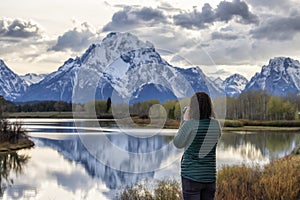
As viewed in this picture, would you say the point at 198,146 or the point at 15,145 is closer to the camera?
the point at 198,146

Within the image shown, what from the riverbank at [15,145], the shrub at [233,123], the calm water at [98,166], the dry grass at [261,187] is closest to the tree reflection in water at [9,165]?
the calm water at [98,166]

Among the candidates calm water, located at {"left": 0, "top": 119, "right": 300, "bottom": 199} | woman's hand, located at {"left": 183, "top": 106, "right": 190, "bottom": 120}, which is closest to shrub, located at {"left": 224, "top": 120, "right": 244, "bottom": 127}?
calm water, located at {"left": 0, "top": 119, "right": 300, "bottom": 199}

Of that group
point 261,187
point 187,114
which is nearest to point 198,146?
point 187,114

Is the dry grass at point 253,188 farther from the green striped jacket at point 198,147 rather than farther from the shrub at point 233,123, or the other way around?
the shrub at point 233,123

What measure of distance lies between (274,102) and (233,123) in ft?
76.0

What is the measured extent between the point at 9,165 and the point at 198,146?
22.6 meters

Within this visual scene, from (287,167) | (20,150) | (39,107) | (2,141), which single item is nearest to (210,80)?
(287,167)

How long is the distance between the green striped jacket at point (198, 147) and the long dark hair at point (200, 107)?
55 mm

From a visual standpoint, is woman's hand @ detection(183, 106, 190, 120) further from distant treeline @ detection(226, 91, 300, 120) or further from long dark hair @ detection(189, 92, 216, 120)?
distant treeline @ detection(226, 91, 300, 120)

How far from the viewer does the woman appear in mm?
5125

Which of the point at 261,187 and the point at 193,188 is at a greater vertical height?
the point at 193,188

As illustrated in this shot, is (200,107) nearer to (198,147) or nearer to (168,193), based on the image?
(198,147)

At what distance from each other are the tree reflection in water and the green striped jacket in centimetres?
1291

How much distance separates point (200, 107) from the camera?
17.0 feet
